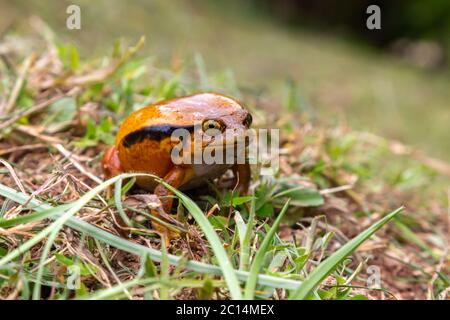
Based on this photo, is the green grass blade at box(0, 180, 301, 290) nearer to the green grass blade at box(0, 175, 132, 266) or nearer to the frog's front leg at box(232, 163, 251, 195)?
the green grass blade at box(0, 175, 132, 266)

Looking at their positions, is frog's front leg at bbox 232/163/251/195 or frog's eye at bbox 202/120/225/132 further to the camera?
frog's front leg at bbox 232/163/251/195

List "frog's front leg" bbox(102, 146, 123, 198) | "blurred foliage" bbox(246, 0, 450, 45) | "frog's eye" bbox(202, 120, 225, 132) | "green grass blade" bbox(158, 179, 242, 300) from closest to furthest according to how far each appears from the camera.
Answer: "green grass blade" bbox(158, 179, 242, 300) → "frog's eye" bbox(202, 120, 225, 132) → "frog's front leg" bbox(102, 146, 123, 198) → "blurred foliage" bbox(246, 0, 450, 45)

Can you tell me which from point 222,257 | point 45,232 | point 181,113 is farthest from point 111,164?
point 222,257

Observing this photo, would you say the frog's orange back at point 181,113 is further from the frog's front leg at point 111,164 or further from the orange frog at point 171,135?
the frog's front leg at point 111,164

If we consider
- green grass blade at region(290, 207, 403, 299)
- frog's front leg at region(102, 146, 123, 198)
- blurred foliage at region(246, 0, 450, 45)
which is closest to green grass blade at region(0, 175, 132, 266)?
frog's front leg at region(102, 146, 123, 198)

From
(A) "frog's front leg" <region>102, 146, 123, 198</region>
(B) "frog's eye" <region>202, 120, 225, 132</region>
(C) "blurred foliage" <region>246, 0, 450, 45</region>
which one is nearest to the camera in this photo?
(B) "frog's eye" <region>202, 120, 225, 132</region>

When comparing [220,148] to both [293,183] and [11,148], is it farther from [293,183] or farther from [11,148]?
[11,148]

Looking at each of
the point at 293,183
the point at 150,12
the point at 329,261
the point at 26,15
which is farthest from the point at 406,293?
the point at 150,12

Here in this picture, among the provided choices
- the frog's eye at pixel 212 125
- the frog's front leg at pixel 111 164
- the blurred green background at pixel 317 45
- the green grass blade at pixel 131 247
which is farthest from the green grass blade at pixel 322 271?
the blurred green background at pixel 317 45

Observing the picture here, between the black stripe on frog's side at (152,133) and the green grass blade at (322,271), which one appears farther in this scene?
the black stripe on frog's side at (152,133)
